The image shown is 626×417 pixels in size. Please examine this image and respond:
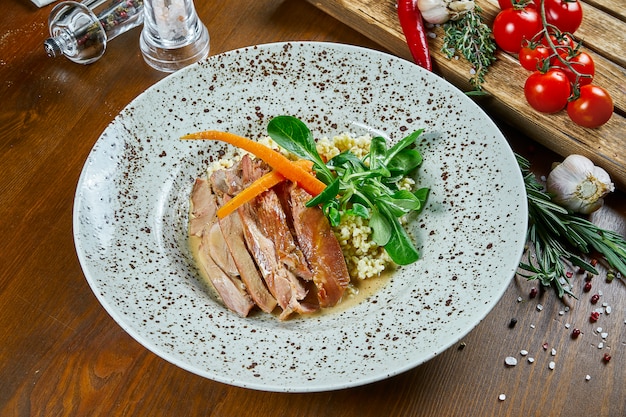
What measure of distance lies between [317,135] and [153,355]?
1.08m

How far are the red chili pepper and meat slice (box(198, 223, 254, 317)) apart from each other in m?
1.30

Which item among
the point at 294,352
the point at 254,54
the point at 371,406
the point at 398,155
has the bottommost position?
the point at 371,406

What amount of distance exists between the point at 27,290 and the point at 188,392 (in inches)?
29.6

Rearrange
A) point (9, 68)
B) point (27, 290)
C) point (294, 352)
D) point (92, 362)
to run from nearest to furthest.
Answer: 1. point (294, 352)
2. point (92, 362)
3. point (27, 290)
4. point (9, 68)

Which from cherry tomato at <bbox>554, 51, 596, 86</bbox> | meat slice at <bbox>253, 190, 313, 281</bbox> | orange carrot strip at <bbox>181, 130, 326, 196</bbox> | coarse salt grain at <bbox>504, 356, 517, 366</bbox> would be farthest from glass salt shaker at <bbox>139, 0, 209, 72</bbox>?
coarse salt grain at <bbox>504, 356, 517, 366</bbox>

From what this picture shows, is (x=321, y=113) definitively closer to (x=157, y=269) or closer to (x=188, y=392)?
(x=157, y=269)

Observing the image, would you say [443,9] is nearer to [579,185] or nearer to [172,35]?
[579,185]

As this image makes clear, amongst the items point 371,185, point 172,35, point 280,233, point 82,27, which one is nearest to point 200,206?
point 280,233

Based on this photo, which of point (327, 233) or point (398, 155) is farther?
point (398, 155)

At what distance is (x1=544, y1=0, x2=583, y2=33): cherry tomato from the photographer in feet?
9.71

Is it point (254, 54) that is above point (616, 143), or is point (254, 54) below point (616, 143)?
above

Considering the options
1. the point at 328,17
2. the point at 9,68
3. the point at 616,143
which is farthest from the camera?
the point at 328,17

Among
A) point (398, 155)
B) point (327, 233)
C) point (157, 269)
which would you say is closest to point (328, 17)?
point (398, 155)

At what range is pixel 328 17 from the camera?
10.9 feet
